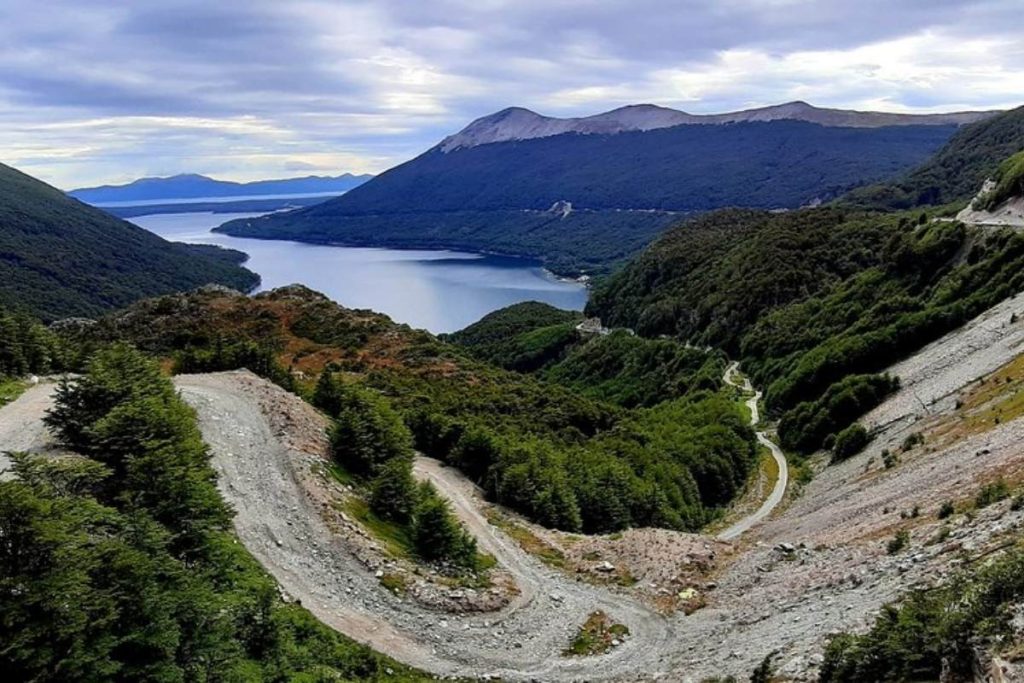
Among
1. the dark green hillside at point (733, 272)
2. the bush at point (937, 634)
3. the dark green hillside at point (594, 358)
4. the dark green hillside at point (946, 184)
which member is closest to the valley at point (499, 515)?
the bush at point (937, 634)

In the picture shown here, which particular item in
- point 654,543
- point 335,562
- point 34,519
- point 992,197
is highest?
point 992,197

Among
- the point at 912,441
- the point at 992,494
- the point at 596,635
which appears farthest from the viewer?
the point at 912,441

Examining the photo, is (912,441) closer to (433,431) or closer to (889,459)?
(889,459)

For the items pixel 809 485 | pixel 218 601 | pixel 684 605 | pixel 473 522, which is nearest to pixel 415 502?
pixel 473 522

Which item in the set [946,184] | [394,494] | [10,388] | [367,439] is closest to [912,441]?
[394,494]

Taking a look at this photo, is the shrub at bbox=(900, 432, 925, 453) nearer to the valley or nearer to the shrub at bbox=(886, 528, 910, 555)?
the valley

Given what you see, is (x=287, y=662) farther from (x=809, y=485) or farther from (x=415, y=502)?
(x=809, y=485)
